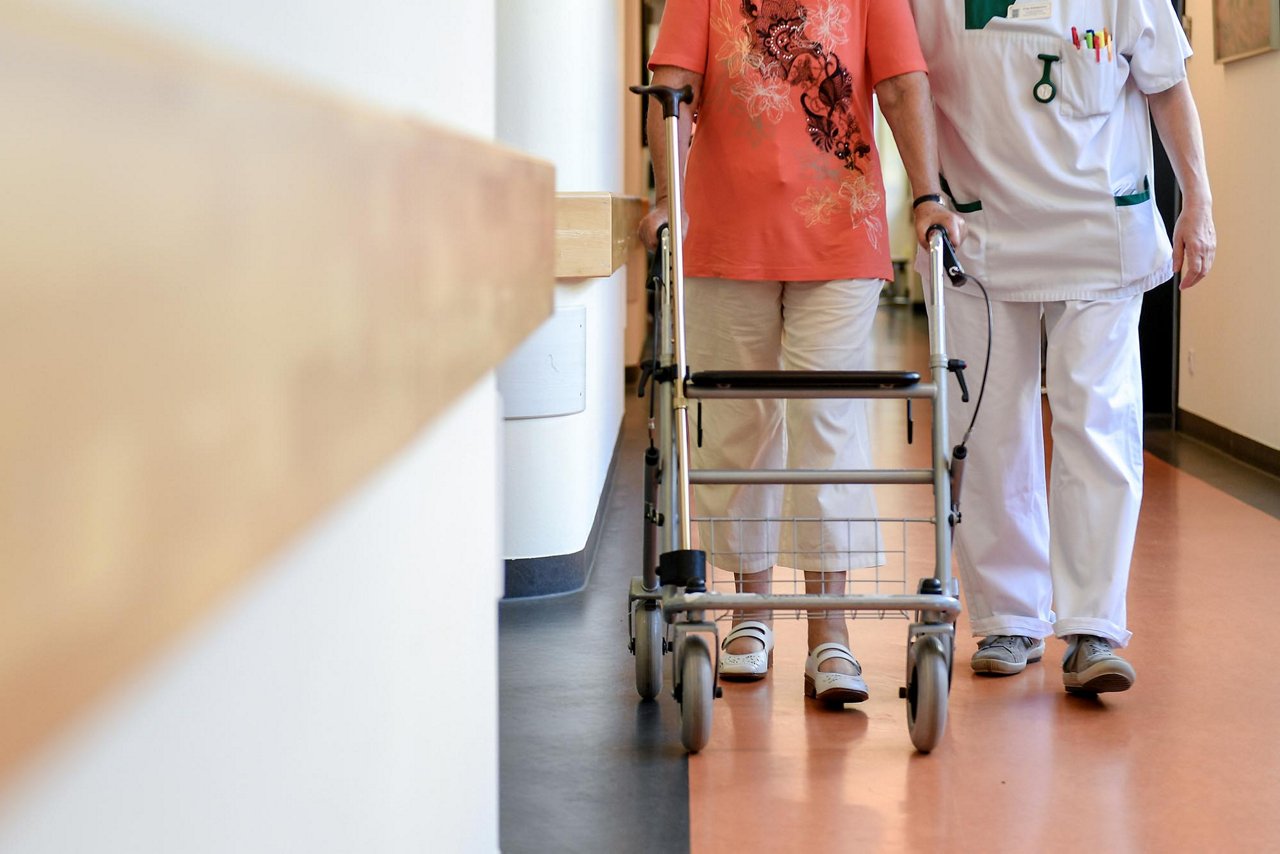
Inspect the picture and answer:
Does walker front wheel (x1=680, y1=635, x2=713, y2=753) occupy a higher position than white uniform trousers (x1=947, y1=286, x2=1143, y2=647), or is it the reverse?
white uniform trousers (x1=947, y1=286, x2=1143, y2=647)

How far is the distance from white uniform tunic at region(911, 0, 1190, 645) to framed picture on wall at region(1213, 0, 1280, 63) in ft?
9.09

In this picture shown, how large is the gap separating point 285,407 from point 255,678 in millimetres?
418

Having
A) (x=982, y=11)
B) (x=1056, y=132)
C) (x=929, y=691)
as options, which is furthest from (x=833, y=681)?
(x=982, y=11)

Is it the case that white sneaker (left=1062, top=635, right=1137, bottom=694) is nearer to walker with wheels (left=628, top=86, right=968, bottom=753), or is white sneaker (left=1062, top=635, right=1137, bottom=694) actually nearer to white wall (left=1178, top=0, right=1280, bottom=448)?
walker with wheels (left=628, top=86, right=968, bottom=753)

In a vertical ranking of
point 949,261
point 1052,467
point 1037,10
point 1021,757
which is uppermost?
point 1037,10

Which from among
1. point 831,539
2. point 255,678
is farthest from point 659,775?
point 255,678

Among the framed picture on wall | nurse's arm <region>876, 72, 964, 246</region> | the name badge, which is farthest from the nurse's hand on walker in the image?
the framed picture on wall

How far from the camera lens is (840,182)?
8.33 ft

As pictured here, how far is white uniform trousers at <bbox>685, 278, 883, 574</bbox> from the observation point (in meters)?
2.59

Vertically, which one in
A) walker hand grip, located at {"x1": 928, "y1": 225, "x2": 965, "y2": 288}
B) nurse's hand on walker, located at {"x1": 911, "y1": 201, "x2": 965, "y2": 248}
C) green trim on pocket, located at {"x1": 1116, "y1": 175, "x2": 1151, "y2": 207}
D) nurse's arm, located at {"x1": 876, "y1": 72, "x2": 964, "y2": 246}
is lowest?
walker hand grip, located at {"x1": 928, "y1": 225, "x2": 965, "y2": 288}

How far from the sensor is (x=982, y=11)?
2.61 m

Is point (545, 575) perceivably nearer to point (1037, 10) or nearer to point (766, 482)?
point (766, 482)

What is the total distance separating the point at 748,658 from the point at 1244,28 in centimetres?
388

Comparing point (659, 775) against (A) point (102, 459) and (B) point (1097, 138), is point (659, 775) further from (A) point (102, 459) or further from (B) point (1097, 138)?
(A) point (102, 459)
